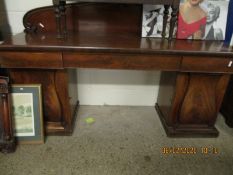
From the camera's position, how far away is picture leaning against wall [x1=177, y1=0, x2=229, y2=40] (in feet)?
4.84

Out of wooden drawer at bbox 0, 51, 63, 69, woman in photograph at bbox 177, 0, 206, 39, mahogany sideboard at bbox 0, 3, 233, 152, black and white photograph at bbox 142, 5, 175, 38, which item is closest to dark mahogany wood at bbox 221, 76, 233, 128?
mahogany sideboard at bbox 0, 3, 233, 152

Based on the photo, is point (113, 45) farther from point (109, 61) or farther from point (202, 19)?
point (202, 19)

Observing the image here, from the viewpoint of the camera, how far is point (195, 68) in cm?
131

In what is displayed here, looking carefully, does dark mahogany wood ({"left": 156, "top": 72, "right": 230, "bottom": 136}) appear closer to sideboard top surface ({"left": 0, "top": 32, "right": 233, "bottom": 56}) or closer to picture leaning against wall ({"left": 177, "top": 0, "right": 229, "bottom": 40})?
sideboard top surface ({"left": 0, "top": 32, "right": 233, "bottom": 56})

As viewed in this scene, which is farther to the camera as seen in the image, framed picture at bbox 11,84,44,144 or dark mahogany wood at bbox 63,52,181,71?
framed picture at bbox 11,84,44,144

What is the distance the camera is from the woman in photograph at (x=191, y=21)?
1470mm

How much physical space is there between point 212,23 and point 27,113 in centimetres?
146

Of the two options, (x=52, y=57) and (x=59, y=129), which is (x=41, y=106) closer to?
(x=59, y=129)

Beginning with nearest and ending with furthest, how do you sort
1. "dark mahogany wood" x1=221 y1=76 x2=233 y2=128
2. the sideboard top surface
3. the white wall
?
the sideboard top surface
"dark mahogany wood" x1=221 y1=76 x2=233 y2=128
the white wall

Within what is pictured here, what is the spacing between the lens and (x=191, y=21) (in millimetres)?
1487

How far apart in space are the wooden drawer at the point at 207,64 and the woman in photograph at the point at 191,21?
0.30 m

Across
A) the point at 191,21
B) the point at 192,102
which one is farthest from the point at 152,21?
the point at 192,102

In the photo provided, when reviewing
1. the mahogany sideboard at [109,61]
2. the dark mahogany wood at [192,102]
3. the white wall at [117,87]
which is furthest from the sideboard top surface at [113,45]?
the white wall at [117,87]

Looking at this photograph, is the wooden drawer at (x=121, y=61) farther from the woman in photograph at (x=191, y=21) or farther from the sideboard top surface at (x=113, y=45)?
the woman in photograph at (x=191, y=21)
